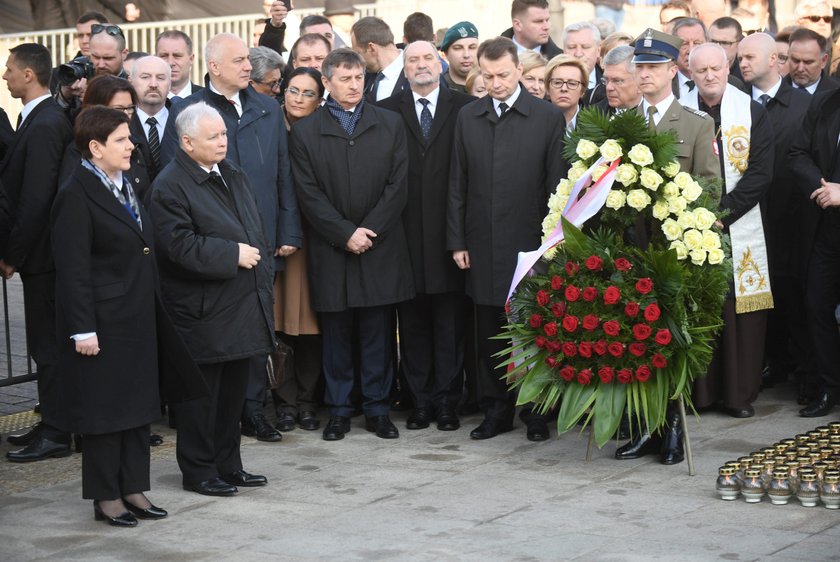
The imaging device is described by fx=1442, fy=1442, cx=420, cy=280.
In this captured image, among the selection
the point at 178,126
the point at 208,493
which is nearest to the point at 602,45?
the point at 178,126

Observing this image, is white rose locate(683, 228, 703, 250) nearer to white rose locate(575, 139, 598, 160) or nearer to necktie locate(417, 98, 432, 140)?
white rose locate(575, 139, 598, 160)

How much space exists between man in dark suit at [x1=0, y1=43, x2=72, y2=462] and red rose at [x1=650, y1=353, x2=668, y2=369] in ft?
10.7

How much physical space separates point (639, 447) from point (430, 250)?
6.00ft

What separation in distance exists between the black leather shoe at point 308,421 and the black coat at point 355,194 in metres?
0.71

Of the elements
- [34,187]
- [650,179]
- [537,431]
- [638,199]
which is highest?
[34,187]

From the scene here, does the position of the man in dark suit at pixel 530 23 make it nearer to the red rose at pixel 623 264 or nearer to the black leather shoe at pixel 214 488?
the red rose at pixel 623 264

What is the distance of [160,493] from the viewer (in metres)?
7.36

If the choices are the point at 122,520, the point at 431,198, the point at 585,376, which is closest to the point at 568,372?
the point at 585,376

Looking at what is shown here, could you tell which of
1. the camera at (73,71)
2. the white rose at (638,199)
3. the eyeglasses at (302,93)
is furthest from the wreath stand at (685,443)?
the camera at (73,71)

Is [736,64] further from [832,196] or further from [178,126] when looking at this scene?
[178,126]

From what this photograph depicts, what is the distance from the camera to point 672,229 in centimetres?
751

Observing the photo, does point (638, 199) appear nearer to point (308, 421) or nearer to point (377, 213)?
point (377, 213)

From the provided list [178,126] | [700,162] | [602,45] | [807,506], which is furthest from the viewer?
[602,45]

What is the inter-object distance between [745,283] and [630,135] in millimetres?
1721
